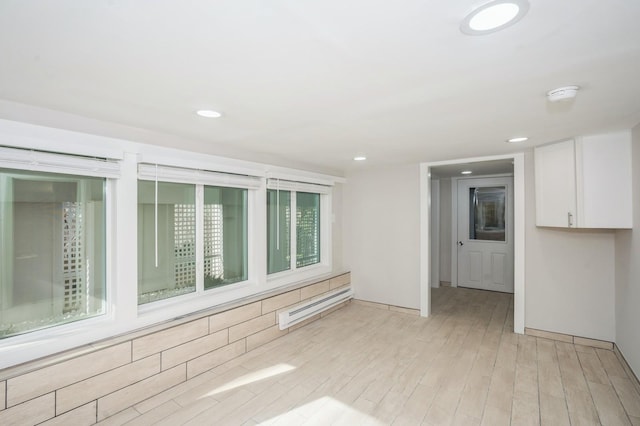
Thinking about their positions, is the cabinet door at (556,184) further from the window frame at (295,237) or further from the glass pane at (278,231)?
the glass pane at (278,231)

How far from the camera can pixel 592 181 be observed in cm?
297

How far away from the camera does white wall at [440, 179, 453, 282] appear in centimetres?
637

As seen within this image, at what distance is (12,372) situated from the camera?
188 centimetres

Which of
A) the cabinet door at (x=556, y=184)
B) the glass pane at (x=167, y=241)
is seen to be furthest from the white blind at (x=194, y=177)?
the cabinet door at (x=556, y=184)

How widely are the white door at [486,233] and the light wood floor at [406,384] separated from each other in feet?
7.72

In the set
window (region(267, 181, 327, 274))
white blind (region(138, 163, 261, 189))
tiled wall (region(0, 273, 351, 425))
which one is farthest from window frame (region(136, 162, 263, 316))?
window (region(267, 181, 327, 274))

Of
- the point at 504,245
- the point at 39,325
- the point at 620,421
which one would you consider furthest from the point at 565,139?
the point at 39,325

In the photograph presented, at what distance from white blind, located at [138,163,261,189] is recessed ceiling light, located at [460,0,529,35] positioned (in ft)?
7.95

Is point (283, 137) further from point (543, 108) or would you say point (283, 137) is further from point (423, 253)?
point (423, 253)

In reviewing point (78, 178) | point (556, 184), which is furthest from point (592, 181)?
point (78, 178)

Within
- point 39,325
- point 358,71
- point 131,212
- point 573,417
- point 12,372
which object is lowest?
point 573,417

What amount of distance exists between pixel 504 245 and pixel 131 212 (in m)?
6.04

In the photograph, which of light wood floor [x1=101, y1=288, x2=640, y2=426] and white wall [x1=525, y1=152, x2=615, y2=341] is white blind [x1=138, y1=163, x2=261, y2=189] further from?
white wall [x1=525, y1=152, x2=615, y2=341]

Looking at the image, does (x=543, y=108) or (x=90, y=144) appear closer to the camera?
(x=543, y=108)
